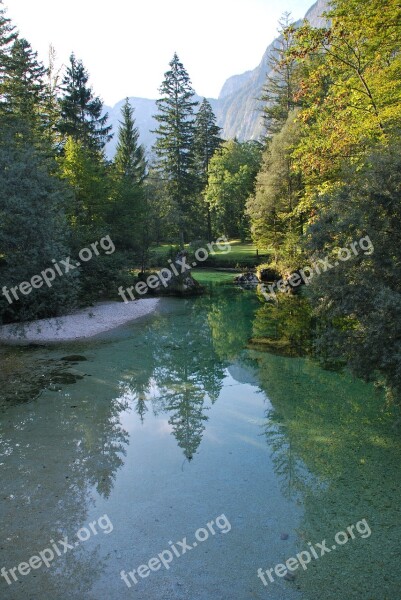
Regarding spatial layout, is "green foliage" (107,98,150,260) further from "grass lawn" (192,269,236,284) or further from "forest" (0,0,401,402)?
"grass lawn" (192,269,236,284)

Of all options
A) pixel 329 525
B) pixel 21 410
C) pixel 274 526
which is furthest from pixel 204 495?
pixel 21 410

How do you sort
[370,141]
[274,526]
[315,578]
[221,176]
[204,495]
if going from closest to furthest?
1. [315,578]
2. [274,526]
3. [204,495]
4. [370,141]
5. [221,176]

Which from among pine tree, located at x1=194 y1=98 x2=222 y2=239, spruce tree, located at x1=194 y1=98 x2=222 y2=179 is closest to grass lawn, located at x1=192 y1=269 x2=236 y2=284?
pine tree, located at x1=194 y1=98 x2=222 y2=239

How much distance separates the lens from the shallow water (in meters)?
4.48

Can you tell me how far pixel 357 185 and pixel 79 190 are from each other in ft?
56.4

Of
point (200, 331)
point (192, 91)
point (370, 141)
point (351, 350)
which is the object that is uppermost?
point (192, 91)

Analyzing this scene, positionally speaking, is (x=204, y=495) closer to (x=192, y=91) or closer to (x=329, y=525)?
(x=329, y=525)

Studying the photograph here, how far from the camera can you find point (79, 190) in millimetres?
21422

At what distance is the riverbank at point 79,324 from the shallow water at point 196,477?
242 centimetres

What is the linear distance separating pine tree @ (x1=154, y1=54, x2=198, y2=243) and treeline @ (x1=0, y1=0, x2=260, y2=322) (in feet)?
0.31

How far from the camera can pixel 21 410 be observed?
890 cm

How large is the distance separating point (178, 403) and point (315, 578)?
569 cm

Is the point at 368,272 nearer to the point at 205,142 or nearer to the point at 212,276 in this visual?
the point at 212,276

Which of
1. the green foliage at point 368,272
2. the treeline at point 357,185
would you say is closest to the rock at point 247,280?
the treeline at point 357,185
